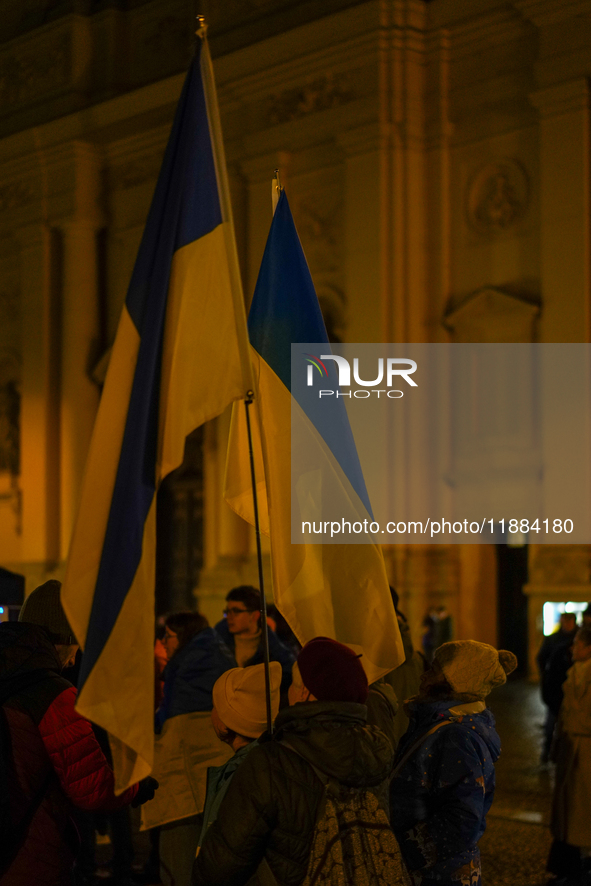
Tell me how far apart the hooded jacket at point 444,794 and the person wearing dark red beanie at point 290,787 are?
0.61m

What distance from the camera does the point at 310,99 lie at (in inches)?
725

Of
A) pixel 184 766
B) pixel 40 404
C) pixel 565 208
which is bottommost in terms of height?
pixel 184 766

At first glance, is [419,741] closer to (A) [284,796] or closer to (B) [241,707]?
(B) [241,707]

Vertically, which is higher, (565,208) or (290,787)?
(565,208)

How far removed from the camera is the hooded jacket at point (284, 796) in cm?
276

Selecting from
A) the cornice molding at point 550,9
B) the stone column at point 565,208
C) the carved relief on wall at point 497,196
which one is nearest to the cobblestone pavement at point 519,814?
the stone column at point 565,208

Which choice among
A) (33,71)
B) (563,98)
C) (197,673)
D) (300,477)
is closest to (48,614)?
(300,477)

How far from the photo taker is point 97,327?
22.2 meters

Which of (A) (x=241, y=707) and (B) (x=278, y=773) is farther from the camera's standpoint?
(A) (x=241, y=707)

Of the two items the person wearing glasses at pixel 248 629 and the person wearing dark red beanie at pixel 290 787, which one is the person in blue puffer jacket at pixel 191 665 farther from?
the person wearing dark red beanie at pixel 290 787

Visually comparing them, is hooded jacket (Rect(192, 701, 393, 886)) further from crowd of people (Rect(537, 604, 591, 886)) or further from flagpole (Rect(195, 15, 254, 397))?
crowd of people (Rect(537, 604, 591, 886))

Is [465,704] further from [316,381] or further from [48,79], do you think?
[48,79]

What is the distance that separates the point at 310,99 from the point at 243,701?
16.4 meters

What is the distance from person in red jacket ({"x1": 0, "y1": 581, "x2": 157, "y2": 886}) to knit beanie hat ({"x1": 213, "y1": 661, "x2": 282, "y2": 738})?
412 mm
